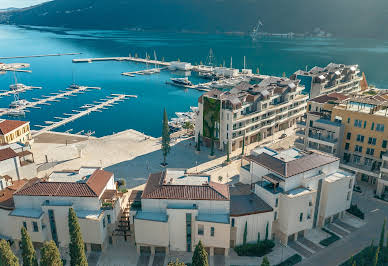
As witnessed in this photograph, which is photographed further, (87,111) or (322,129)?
(87,111)

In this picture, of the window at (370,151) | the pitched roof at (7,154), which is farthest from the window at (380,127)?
the pitched roof at (7,154)

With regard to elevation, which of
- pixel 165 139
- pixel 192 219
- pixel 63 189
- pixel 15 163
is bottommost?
pixel 192 219

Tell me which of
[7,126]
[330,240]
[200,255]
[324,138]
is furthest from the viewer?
[7,126]

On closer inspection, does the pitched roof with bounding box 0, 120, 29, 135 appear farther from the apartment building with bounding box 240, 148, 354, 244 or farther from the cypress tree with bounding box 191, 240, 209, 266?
the cypress tree with bounding box 191, 240, 209, 266

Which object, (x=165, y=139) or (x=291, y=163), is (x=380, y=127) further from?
(x=165, y=139)

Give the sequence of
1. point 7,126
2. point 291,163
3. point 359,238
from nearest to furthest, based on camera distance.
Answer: point 291,163 → point 359,238 → point 7,126

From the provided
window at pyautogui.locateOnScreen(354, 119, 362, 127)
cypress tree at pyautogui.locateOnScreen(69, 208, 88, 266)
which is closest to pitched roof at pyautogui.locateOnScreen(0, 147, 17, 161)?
cypress tree at pyautogui.locateOnScreen(69, 208, 88, 266)

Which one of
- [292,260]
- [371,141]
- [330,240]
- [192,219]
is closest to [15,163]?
[192,219]
